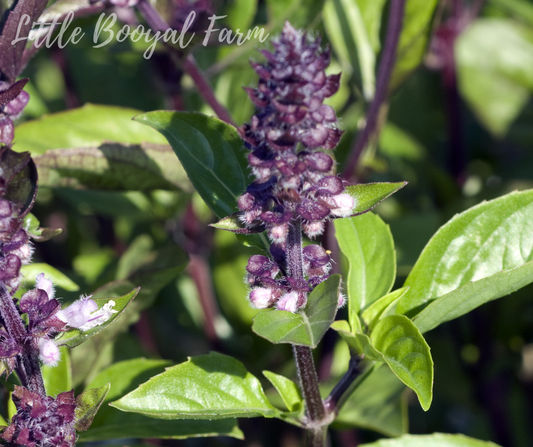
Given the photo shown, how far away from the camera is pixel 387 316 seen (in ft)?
5.10

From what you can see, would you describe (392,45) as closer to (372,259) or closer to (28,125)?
(372,259)

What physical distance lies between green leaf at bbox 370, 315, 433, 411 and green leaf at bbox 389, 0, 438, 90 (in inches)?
59.3

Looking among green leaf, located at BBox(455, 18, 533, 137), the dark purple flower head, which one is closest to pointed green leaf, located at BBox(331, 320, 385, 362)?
the dark purple flower head

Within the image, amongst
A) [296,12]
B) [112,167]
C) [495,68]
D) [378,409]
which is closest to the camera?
[112,167]

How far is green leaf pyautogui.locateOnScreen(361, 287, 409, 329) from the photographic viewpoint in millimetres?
1631

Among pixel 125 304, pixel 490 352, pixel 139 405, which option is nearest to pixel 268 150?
pixel 125 304

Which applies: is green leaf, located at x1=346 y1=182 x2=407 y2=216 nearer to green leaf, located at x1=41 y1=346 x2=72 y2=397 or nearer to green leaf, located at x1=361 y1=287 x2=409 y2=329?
green leaf, located at x1=361 y1=287 x2=409 y2=329

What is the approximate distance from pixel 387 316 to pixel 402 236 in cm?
154

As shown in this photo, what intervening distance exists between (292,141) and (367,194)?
25 centimetres

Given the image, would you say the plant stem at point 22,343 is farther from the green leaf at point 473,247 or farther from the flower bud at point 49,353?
the green leaf at point 473,247

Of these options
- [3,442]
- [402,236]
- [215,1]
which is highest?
[215,1]

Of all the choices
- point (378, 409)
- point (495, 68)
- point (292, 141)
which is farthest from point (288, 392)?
point (495, 68)

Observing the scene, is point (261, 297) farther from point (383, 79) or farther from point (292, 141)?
point (383, 79)

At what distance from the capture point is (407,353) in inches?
57.7
